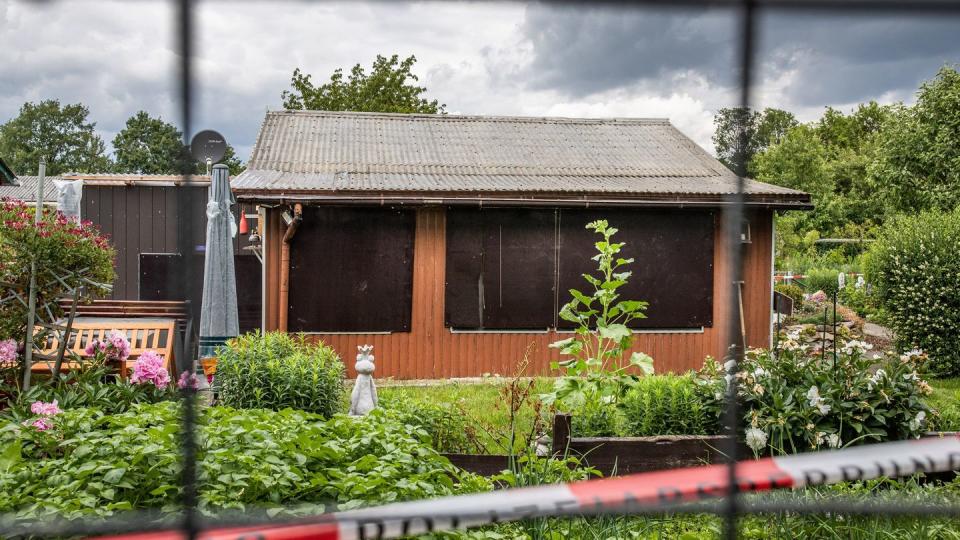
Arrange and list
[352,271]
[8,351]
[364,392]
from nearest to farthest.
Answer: [8,351] < [364,392] < [352,271]

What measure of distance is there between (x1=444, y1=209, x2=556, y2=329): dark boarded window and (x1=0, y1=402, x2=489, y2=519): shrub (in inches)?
227

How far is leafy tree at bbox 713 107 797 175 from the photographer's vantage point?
0.63 metres

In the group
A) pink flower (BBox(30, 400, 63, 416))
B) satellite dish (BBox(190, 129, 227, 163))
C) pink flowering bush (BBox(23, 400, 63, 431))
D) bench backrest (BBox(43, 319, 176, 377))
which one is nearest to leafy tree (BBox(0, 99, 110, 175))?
satellite dish (BBox(190, 129, 227, 163))

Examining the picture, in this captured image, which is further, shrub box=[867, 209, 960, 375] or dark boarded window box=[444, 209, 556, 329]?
shrub box=[867, 209, 960, 375]

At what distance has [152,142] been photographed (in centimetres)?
60

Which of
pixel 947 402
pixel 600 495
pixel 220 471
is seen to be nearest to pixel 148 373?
pixel 220 471

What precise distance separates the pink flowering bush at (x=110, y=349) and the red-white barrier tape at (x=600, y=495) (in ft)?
18.1

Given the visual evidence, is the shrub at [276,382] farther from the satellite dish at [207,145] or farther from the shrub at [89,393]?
the satellite dish at [207,145]

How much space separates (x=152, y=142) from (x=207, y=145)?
0.21 ft

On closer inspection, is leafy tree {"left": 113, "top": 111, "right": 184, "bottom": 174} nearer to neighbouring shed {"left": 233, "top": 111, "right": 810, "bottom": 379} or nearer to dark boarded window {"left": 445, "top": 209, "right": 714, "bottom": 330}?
neighbouring shed {"left": 233, "top": 111, "right": 810, "bottom": 379}

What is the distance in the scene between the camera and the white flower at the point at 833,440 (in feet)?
11.9

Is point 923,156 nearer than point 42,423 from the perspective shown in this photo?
No

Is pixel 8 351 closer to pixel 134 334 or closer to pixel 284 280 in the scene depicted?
pixel 134 334

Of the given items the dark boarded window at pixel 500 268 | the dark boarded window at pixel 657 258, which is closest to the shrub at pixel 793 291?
the dark boarded window at pixel 657 258
